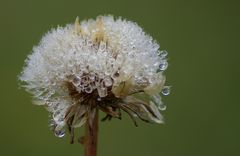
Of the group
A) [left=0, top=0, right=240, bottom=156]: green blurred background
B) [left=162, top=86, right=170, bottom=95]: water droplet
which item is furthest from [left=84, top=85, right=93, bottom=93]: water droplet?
[left=0, top=0, right=240, bottom=156]: green blurred background

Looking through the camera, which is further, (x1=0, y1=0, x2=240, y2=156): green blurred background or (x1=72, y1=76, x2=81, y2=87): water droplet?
(x1=0, y1=0, x2=240, y2=156): green blurred background

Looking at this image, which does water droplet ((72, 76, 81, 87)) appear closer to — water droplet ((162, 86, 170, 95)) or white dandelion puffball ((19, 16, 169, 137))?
white dandelion puffball ((19, 16, 169, 137))

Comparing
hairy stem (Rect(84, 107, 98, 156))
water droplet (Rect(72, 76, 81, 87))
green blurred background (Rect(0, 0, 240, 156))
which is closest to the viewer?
hairy stem (Rect(84, 107, 98, 156))

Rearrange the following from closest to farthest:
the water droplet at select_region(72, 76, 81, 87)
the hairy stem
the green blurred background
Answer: the hairy stem < the water droplet at select_region(72, 76, 81, 87) < the green blurred background

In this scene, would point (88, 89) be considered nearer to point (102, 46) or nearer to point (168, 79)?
point (102, 46)
